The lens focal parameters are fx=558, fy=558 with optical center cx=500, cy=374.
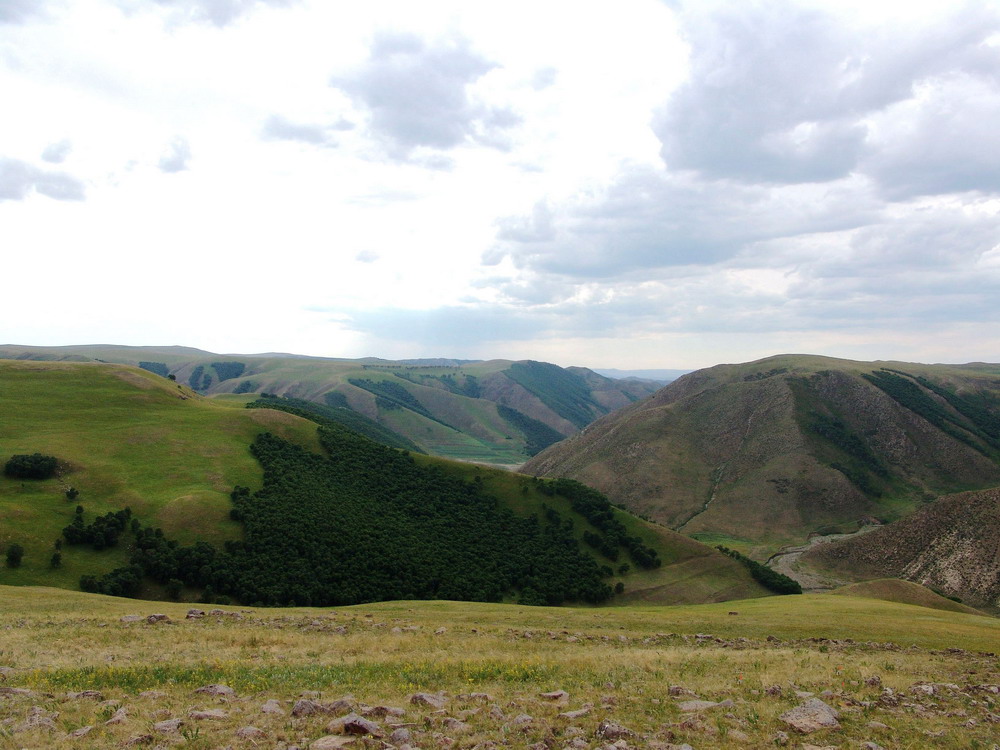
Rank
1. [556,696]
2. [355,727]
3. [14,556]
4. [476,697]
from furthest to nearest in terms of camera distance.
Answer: [14,556], [556,696], [476,697], [355,727]

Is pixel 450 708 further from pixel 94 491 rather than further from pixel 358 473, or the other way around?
pixel 358 473

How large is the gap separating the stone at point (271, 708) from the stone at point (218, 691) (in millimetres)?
1839

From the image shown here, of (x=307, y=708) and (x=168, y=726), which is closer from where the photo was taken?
(x=168, y=726)

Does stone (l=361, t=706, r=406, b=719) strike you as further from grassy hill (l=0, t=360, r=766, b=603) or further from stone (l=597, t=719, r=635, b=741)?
grassy hill (l=0, t=360, r=766, b=603)

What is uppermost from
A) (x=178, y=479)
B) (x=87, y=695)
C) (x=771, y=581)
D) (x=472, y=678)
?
(x=87, y=695)

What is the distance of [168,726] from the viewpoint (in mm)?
14578

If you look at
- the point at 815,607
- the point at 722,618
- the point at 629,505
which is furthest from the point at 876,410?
the point at 722,618

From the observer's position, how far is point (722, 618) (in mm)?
41812

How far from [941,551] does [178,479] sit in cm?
12366

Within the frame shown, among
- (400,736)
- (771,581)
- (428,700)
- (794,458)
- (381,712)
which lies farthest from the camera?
(794,458)

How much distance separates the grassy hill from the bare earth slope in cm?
3540

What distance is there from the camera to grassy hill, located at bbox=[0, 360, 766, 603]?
194 feet

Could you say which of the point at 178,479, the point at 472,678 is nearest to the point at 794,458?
the point at 178,479

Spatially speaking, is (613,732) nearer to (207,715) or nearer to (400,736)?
(400,736)
